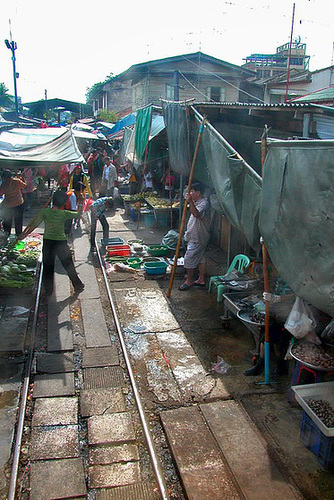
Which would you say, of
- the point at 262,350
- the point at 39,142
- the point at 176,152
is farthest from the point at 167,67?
the point at 262,350

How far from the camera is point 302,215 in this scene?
446 cm

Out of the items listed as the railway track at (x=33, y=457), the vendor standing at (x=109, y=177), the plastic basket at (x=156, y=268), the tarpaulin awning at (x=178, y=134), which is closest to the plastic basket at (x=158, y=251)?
the plastic basket at (x=156, y=268)

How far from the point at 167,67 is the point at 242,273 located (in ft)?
63.4

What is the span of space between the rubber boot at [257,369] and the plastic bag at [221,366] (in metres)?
0.30

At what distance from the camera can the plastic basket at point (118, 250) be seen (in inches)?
437

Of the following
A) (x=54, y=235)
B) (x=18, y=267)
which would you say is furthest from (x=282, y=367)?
(x=18, y=267)

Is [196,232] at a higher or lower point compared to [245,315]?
higher

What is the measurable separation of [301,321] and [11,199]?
352 inches

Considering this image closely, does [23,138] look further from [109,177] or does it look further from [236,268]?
[109,177]

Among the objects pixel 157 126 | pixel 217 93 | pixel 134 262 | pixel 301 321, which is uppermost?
pixel 217 93

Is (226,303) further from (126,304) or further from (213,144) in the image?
Answer: (213,144)

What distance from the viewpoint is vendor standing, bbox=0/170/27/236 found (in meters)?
10.9

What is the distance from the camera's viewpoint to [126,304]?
8.32 m

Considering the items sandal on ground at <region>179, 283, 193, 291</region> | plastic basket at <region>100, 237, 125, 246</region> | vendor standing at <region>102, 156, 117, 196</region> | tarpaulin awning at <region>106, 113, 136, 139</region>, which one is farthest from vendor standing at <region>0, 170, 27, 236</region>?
tarpaulin awning at <region>106, 113, 136, 139</region>
